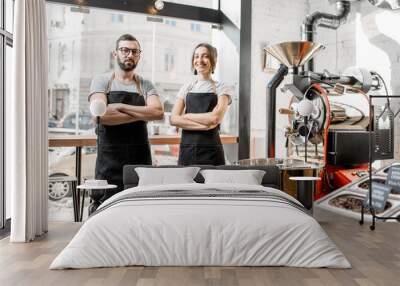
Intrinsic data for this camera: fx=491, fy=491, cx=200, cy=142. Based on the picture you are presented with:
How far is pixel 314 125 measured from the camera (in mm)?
6363

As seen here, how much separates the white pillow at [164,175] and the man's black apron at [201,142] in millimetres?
604

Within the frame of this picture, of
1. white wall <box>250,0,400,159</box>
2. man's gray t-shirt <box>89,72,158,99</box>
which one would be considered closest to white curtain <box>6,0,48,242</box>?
man's gray t-shirt <box>89,72,158,99</box>

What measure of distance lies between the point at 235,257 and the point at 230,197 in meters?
0.60

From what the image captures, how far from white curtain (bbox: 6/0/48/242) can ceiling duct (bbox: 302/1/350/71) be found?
3.61m

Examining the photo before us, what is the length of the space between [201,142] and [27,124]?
6.82 ft

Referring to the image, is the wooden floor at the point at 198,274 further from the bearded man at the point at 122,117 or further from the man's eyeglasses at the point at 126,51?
the man's eyeglasses at the point at 126,51

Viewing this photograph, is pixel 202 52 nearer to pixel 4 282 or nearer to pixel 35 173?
pixel 35 173

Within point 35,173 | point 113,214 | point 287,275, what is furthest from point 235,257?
point 35,173

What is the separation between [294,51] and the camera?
6.07m

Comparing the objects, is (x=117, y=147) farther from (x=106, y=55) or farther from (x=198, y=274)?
(x=198, y=274)

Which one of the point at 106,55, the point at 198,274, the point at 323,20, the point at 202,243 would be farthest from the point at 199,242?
the point at 323,20

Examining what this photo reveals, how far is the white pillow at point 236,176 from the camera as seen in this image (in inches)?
201

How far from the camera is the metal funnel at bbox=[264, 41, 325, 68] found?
19.8ft

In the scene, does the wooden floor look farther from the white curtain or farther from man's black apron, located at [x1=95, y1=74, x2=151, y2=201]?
man's black apron, located at [x1=95, y1=74, x2=151, y2=201]
